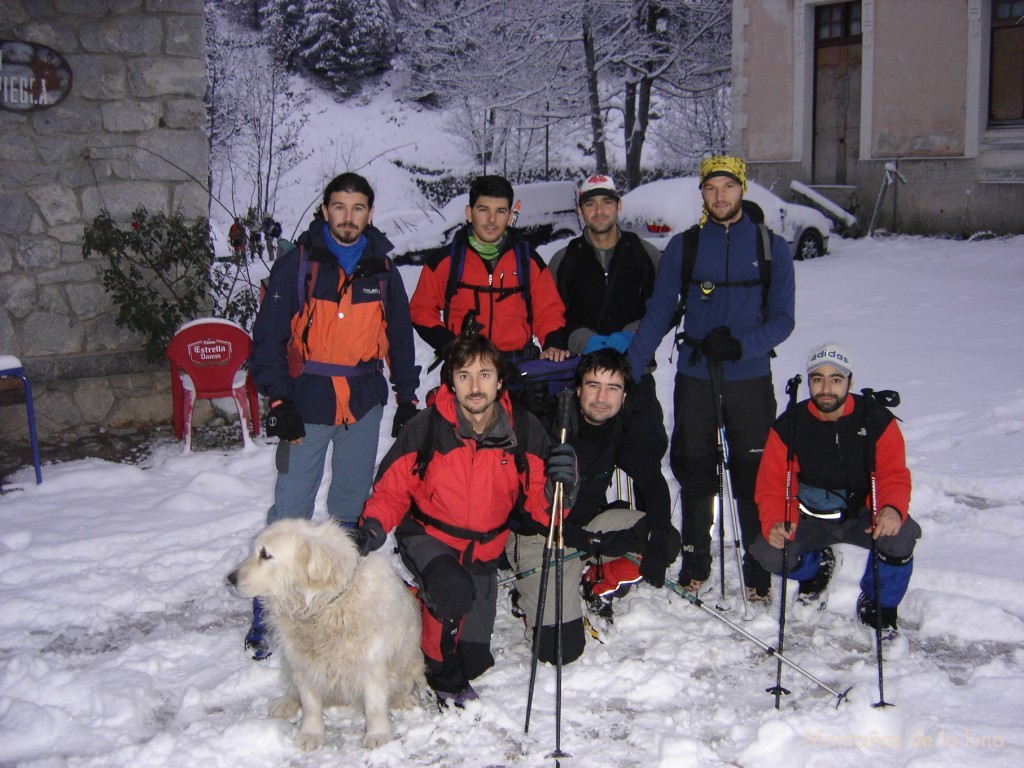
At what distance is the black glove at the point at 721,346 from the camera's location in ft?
13.6

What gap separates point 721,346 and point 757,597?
1218 millimetres

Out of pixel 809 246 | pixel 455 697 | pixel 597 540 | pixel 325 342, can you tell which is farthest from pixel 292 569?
pixel 809 246

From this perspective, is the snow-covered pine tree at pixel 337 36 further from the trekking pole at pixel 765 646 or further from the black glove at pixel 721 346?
the trekking pole at pixel 765 646

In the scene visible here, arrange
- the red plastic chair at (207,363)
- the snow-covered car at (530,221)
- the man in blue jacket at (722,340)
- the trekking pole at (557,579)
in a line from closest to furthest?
the trekking pole at (557,579) < the man in blue jacket at (722,340) < the red plastic chair at (207,363) < the snow-covered car at (530,221)

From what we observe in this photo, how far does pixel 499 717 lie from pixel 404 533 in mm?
812

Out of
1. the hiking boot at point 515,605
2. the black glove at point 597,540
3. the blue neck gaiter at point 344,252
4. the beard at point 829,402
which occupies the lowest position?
the hiking boot at point 515,605

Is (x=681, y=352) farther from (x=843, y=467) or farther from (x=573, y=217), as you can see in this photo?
(x=573, y=217)

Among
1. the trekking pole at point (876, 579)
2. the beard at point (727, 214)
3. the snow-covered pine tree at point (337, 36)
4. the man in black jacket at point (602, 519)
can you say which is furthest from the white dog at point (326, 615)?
the snow-covered pine tree at point (337, 36)

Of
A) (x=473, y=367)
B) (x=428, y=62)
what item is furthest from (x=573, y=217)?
(x=473, y=367)

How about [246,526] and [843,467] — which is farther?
[246,526]

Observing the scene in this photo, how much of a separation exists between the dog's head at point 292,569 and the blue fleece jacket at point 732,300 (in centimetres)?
178

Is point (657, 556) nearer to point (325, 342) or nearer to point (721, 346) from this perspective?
point (721, 346)

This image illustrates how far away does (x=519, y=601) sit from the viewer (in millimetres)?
4238

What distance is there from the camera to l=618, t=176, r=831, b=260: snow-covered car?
13648 millimetres
